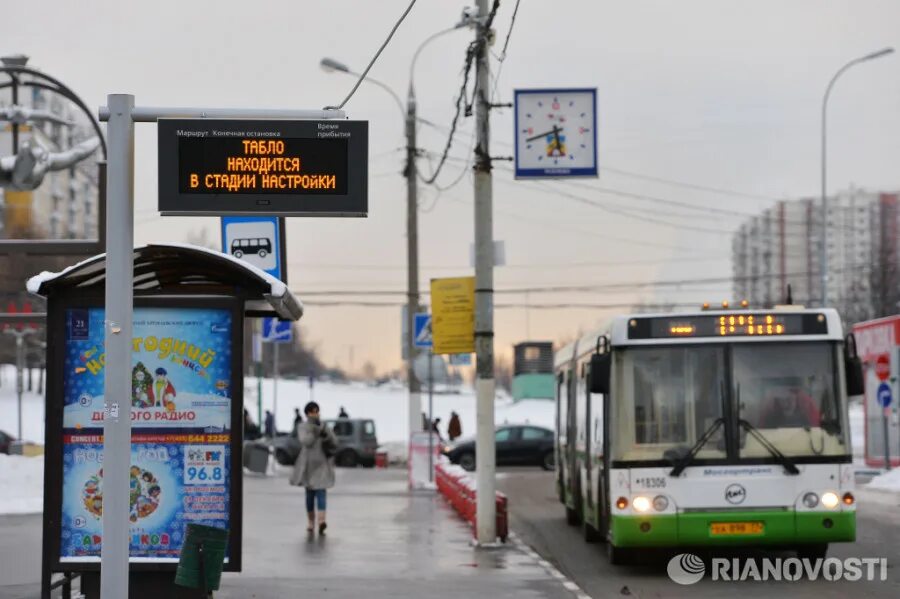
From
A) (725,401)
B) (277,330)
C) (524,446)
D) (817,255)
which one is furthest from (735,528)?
(817,255)

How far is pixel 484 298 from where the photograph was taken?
1856 centimetres

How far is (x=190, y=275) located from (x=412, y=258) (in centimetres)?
2239

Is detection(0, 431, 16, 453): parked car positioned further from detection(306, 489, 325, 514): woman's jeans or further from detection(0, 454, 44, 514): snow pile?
detection(306, 489, 325, 514): woman's jeans

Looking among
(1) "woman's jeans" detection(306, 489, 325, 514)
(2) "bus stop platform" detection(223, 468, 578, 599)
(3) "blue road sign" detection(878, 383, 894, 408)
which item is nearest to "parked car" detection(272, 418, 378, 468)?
(3) "blue road sign" detection(878, 383, 894, 408)

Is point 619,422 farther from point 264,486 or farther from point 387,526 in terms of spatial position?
point 264,486

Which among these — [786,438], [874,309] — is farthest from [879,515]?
[874,309]

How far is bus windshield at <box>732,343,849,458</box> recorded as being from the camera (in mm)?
15133

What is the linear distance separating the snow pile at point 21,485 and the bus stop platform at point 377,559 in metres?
3.45

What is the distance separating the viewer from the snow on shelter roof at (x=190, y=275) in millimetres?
11586

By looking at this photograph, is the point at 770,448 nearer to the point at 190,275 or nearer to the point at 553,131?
the point at 553,131

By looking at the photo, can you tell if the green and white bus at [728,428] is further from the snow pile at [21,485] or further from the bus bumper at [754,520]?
the snow pile at [21,485]

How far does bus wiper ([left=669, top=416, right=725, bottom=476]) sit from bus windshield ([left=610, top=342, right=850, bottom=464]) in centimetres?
2

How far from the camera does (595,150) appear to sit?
1844 cm

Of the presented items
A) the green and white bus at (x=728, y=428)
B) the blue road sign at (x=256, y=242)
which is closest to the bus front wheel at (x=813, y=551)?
the green and white bus at (x=728, y=428)
